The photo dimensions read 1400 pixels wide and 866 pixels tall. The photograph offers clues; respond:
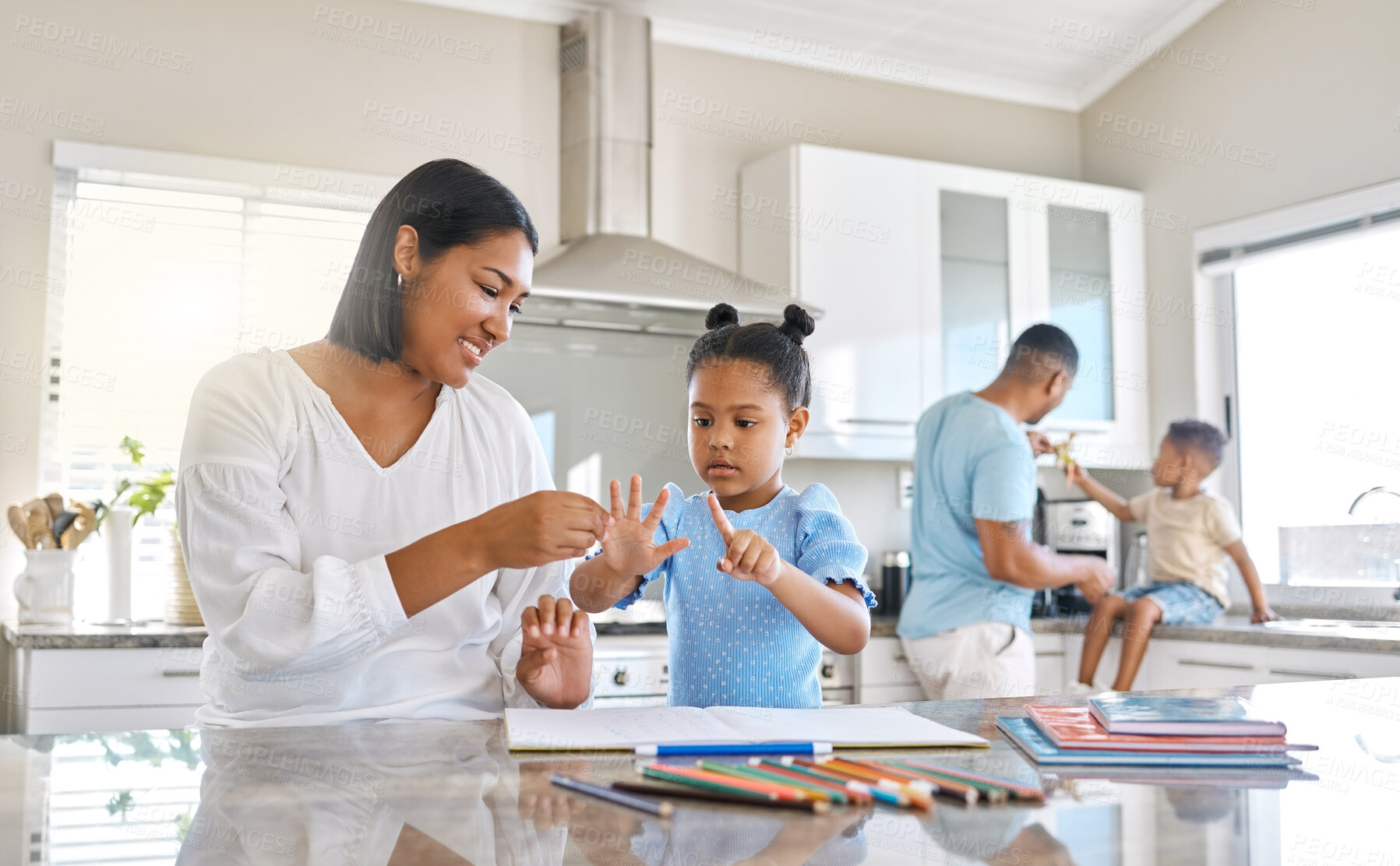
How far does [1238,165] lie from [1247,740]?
3.14 m

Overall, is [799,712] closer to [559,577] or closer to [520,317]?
[559,577]

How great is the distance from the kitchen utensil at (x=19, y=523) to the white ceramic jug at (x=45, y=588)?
0.12ft

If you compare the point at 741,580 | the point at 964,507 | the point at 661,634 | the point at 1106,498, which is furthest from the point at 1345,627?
the point at 741,580

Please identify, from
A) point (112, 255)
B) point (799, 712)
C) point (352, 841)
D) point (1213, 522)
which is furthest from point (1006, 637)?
point (112, 255)

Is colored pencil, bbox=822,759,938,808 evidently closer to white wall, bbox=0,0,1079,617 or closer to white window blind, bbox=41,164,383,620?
white window blind, bbox=41,164,383,620

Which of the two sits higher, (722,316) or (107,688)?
(722,316)

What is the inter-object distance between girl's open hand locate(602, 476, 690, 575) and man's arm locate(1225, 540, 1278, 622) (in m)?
2.39

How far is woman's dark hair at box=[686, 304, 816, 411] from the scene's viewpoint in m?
1.53

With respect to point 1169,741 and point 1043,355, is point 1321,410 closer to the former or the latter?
point 1043,355

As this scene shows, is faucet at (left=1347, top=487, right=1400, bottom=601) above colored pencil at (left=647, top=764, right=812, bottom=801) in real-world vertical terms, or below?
above

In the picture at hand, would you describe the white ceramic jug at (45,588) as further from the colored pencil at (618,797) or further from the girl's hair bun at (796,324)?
the colored pencil at (618,797)

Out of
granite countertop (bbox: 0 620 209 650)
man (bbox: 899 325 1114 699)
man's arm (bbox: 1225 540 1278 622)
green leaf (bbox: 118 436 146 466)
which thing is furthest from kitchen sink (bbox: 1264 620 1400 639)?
green leaf (bbox: 118 436 146 466)

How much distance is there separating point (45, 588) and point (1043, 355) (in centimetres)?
230

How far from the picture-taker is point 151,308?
2.97 m
